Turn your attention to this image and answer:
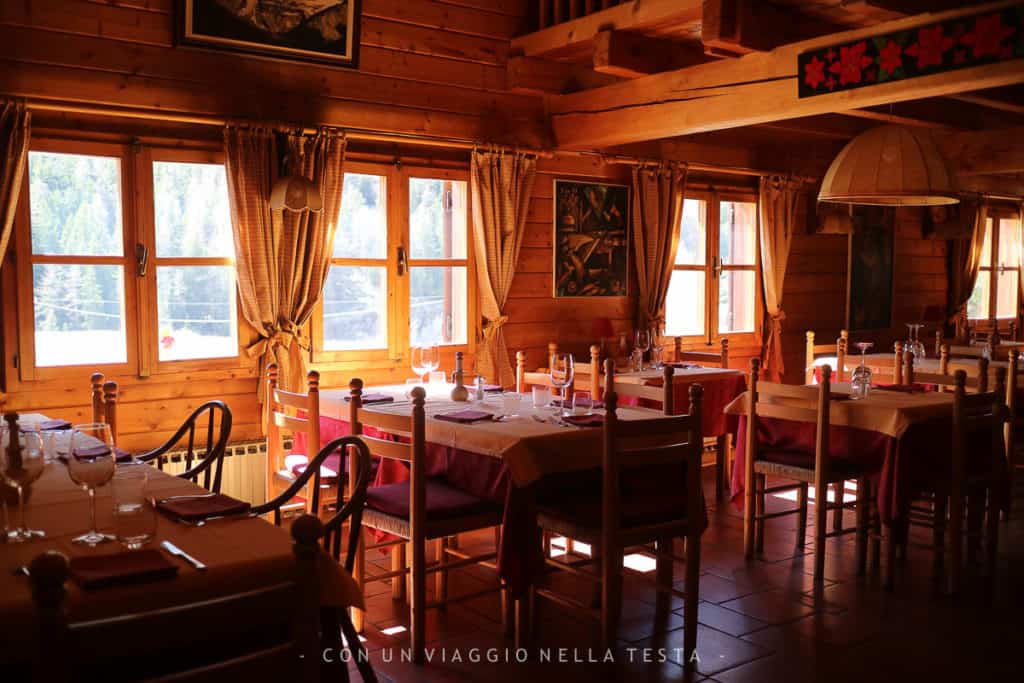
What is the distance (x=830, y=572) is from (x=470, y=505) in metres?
1.91

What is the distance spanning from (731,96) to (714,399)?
1819 mm

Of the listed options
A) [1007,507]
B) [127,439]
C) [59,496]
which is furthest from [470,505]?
[1007,507]

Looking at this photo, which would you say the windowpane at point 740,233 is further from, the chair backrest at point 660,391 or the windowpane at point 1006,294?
the windowpane at point 1006,294

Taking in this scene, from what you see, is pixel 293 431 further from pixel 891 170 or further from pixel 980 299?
pixel 980 299

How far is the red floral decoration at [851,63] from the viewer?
14.7ft

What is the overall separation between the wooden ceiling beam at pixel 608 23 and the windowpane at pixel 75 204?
2702mm

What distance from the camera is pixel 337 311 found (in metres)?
5.61

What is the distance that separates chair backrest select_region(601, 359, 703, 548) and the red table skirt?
2.06m

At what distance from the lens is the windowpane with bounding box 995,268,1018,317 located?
10609 mm

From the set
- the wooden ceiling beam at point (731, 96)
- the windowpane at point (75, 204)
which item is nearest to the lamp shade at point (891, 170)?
the wooden ceiling beam at point (731, 96)

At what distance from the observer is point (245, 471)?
518 centimetres

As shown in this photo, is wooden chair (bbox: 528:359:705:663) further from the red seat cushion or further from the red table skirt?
the red table skirt

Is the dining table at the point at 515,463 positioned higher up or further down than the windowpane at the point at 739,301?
further down

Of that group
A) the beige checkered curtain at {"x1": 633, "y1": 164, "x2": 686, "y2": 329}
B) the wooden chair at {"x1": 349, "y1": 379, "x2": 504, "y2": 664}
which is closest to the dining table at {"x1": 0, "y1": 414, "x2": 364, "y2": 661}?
the wooden chair at {"x1": 349, "y1": 379, "x2": 504, "y2": 664}
